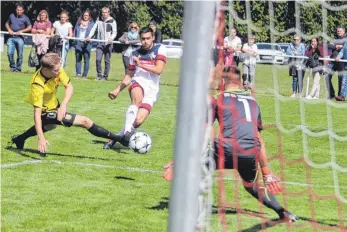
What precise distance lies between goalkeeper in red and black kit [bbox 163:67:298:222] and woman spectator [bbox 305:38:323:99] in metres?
10.5

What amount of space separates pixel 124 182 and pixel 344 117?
8.35 m

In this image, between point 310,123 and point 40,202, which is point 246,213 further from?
point 310,123

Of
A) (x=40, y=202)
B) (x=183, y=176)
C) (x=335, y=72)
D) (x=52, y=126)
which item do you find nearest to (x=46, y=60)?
(x=52, y=126)

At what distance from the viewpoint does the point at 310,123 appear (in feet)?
47.8

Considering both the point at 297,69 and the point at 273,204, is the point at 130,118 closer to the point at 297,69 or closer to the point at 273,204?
the point at 273,204

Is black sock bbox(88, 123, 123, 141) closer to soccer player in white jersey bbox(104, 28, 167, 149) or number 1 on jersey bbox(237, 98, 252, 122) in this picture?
soccer player in white jersey bbox(104, 28, 167, 149)

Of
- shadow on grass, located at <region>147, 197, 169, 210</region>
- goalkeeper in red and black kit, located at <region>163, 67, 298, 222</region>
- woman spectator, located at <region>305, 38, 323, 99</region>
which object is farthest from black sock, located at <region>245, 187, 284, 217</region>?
woman spectator, located at <region>305, 38, 323, 99</region>

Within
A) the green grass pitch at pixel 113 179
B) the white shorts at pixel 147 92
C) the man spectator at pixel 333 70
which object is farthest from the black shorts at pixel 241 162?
the man spectator at pixel 333 70

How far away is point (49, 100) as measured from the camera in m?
9.47

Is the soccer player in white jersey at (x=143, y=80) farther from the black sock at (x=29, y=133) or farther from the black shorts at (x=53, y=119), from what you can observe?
the black sock at (x=29, y=133)

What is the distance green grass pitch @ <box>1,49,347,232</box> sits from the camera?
259 inches

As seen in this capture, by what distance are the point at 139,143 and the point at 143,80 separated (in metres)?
1.18

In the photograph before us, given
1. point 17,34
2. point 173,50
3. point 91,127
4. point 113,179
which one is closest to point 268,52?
point 91,127

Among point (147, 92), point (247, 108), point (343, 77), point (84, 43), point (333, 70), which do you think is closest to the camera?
point (247, 108)
